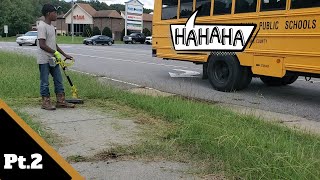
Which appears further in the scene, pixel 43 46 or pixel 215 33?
pixel 215 33

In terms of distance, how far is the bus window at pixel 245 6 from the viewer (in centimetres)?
966

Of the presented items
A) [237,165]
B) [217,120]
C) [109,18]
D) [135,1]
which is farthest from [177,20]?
[109,18]

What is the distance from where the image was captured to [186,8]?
1179 cm

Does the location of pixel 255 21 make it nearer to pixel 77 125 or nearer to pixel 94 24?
pixel 77 125

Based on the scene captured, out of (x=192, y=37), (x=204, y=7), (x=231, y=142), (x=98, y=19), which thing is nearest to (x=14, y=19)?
(x=98, y=19)

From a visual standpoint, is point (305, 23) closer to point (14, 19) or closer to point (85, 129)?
point (85, 129)

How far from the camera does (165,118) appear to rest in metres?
6.58

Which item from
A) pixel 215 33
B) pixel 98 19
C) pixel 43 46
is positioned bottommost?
pixel 43 46

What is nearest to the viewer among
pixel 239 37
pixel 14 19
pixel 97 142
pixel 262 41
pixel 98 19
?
pixel 97 142

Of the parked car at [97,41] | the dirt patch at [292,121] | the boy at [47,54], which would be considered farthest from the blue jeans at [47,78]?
the parked car at [97,41]

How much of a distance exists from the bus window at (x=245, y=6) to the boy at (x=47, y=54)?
15.5 ft

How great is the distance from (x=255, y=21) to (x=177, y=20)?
303cm

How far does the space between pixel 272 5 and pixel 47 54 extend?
16.3 feet

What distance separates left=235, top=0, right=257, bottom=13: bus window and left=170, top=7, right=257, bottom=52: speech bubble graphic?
35 cm
